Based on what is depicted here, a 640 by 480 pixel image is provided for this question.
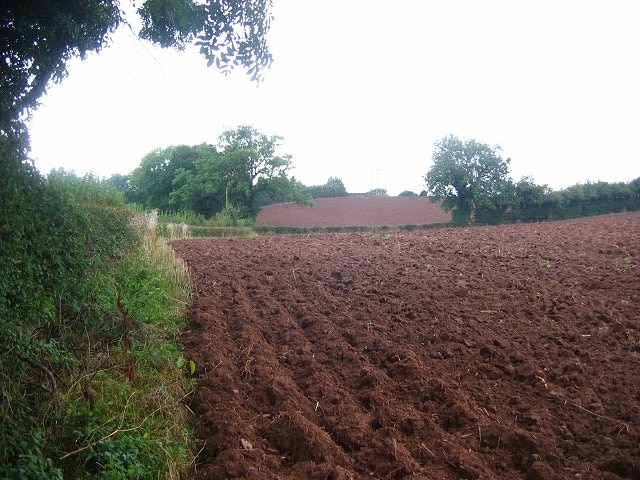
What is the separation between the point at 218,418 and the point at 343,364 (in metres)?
1.78

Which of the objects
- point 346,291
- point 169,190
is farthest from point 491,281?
point 169,190

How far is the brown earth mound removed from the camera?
104 feet

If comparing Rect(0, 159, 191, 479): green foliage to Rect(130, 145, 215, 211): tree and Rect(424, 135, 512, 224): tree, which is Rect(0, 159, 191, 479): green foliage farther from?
Rect(130, 145, 215, 211): tree

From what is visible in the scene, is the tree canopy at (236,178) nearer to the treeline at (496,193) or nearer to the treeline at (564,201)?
the treeline at (496,193)

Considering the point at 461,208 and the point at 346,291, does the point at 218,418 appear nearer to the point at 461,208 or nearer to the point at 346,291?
the point at 346,291

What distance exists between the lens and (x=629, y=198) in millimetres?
31234

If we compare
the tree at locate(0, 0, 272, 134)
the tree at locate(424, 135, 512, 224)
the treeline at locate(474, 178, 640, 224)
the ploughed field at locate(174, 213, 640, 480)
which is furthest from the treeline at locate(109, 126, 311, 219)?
the tree at locate(0, 0, 272, 134)

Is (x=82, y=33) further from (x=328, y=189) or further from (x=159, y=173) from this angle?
(x=159, y=173)

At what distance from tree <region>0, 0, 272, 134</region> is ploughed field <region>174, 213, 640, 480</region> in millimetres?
3138

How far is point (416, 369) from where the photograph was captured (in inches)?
242

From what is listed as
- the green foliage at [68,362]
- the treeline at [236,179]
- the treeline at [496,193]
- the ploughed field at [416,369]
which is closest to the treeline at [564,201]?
the treeline at [496,193]

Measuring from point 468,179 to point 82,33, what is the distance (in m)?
30.2

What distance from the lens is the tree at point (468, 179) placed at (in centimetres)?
3278

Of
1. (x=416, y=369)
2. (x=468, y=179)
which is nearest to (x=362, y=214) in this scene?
(x=468, y=179)
